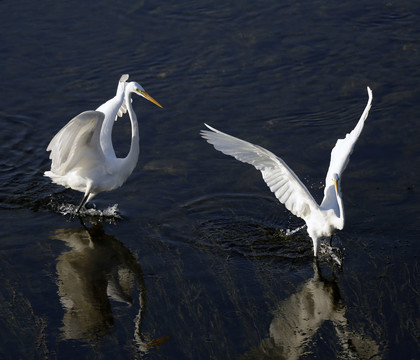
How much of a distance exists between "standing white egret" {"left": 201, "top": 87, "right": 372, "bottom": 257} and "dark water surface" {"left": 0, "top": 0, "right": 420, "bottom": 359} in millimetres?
407

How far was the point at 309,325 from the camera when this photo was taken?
20.4 feet

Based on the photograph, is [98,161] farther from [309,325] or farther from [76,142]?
[309,325]

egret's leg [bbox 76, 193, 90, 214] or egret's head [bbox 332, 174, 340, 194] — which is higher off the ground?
egret's leg [bbox 76, 193, 90, 214]

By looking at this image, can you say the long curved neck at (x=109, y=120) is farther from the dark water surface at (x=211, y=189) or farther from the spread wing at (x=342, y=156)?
the spread wing at (x=342, y=156)

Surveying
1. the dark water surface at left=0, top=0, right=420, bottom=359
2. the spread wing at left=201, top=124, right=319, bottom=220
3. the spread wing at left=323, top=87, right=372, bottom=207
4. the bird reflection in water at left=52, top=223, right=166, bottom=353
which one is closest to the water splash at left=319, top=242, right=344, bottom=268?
the dark water surface at left=0, top=0, right=420, bottom=359

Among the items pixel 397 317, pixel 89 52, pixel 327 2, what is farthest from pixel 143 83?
pixel 397 317

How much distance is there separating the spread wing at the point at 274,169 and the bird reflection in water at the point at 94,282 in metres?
1.58

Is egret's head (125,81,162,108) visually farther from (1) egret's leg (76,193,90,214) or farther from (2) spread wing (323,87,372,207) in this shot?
(2) spread wing (323,87,372,207)

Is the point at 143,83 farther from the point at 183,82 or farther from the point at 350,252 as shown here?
the point at 350,252

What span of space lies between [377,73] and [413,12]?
2.36 meters

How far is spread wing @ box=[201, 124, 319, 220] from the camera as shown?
6.79 m

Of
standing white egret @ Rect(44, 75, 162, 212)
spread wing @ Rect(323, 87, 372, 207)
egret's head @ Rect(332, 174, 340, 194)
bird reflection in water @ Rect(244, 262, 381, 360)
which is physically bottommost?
bird reflection in water @ Rect(244, 262, 381, 360)

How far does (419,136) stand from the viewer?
938cm

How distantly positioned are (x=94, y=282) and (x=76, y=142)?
1497 mm
